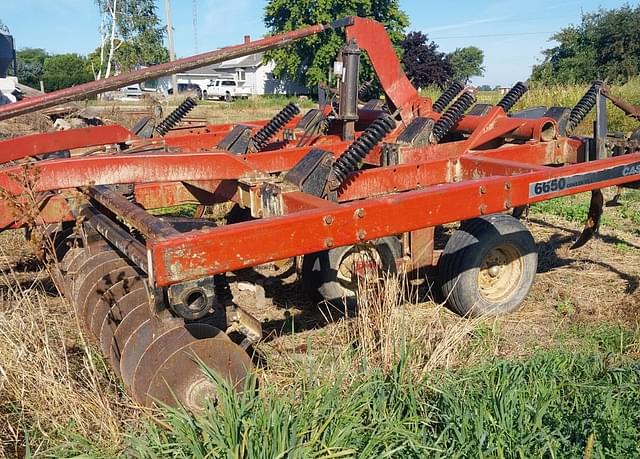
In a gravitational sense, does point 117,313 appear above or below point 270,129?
below

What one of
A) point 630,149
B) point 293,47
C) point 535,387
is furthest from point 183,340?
point 293,47

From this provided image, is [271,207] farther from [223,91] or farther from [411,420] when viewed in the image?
[223,91]

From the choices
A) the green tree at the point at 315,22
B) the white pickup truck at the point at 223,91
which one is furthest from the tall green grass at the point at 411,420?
the white pickup truck at the point at 223,91

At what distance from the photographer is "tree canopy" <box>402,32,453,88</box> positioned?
3959 cm

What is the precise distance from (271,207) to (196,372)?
1084 millimetres

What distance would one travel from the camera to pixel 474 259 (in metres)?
4.12

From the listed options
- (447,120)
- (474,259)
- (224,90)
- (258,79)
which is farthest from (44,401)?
(258,79)

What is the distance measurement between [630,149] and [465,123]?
1.47m

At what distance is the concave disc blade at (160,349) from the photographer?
103 inches

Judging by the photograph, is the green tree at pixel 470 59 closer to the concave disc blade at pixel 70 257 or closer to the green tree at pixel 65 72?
the green tree at pixel 65 72

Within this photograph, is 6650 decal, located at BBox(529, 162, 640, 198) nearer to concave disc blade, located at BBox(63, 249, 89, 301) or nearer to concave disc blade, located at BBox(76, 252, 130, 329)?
concave disc blade, located at BBox(76, 252, 130, 329)

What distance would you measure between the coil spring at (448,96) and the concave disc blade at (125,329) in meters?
3.97

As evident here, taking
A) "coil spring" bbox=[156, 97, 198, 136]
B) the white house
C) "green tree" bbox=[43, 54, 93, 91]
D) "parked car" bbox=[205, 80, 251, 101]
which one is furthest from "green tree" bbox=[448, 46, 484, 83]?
"coil spring" bbox=[156, 97, 198, 136]

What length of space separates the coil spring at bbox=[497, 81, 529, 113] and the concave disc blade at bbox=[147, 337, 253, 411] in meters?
3.83
